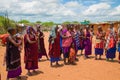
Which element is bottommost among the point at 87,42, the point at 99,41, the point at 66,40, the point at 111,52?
the point at 111,52

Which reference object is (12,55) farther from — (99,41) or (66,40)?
(99,41)

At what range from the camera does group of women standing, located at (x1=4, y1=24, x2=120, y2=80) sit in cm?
880

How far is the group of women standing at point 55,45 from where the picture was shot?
28.9ft

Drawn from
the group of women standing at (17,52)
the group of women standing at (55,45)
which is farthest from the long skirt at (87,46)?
the group of women standing at (17,52)

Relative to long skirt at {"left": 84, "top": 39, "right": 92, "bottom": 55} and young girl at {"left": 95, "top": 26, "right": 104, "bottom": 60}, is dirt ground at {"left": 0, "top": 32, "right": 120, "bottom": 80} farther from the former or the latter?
long skirt at {"left": 84, "top": 39, "right": 92, "bottom": 55}

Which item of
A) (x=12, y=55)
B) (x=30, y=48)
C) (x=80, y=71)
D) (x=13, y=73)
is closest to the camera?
(x=12, y=55)

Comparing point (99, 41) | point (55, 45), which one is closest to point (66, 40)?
point (55, 45)

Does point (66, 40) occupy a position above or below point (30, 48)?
above

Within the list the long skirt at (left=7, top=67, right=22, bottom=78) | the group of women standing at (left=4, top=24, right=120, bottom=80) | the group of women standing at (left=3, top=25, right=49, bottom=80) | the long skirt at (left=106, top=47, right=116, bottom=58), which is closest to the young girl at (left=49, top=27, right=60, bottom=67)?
the group of women standing at (left=4, top=24, right=120, bottom=80)

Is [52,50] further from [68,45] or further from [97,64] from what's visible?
[97,64]

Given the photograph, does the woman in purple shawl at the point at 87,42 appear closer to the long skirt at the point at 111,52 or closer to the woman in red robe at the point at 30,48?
the long skirt at the point at 111,52

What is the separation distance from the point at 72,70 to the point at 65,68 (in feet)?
1.59

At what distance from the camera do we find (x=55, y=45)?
11.5 metres

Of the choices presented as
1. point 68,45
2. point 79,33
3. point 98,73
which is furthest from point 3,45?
point 98,73
